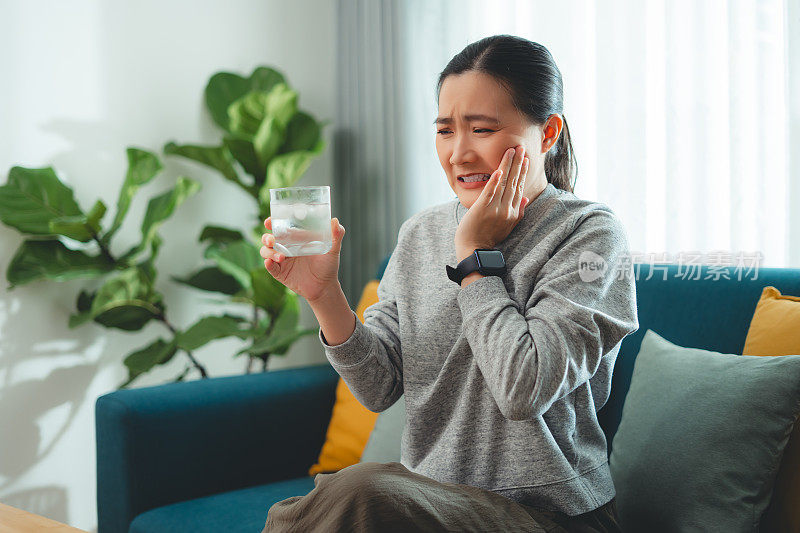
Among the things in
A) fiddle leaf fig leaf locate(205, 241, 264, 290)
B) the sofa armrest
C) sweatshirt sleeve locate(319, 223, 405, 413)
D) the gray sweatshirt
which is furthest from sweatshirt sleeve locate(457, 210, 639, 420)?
fiddle leaf fig leaf locate(205, 241, 264, 290)

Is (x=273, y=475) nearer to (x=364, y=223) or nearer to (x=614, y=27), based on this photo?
(x=364, y=223)

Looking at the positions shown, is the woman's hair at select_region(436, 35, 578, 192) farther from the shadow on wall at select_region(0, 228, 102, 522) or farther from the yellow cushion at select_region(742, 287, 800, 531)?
the shadow on wall at select_region(0, 228, 102, 522)

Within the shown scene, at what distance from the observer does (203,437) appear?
69.7 inches

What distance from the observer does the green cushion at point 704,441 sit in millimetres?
1091

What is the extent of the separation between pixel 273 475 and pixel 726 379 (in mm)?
1186

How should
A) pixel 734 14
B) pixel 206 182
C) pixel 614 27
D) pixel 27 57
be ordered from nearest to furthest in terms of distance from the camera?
pixel 734 14, pixel 614 27, pixel 27 57, pixel 206 182

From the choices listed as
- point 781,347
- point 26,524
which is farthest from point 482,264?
point 26,524

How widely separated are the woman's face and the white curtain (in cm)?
72

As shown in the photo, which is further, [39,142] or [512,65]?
[39,142]

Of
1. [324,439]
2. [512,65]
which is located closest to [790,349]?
[512,65]

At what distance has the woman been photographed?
3.23ft

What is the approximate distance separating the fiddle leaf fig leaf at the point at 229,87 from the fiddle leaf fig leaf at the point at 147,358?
2.61ft

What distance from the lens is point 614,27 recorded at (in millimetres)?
1922

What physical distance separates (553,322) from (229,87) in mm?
1871
